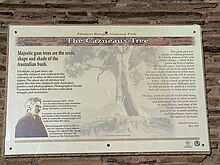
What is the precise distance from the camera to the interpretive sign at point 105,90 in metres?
1.93

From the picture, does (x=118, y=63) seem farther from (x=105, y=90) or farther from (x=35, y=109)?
(x=35, y=109)

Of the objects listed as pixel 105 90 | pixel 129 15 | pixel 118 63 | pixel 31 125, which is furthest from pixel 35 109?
pixel 129 15

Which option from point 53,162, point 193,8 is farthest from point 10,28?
point 193,8

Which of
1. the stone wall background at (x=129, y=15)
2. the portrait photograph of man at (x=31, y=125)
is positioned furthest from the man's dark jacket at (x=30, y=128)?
the stone wall background at (x=129, y=15)

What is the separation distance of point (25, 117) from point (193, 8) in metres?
0.94

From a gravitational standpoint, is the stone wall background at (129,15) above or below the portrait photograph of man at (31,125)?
above

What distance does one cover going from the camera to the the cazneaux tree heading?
6.52 feet

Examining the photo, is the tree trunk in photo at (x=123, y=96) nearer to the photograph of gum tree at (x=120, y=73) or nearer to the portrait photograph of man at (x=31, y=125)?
the photograph of gum tree at (x=120, y=73)

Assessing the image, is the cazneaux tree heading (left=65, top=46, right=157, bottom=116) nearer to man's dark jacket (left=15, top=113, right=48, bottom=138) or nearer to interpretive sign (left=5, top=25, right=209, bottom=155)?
interpretive sign (left=5, top=25, right=209, bottom=155)

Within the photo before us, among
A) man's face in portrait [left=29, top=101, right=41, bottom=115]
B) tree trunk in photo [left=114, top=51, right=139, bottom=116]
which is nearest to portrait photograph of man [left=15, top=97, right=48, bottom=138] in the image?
man's face in portrait [left=29, top=101, right=41, bottom=115]

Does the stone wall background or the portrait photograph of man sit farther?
the stone wall background

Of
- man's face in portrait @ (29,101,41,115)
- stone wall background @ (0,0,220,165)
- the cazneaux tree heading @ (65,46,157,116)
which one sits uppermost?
stone wall background @ (0,0,220,165)

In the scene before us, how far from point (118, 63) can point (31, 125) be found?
0.47 meters

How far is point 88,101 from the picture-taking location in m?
1.97
